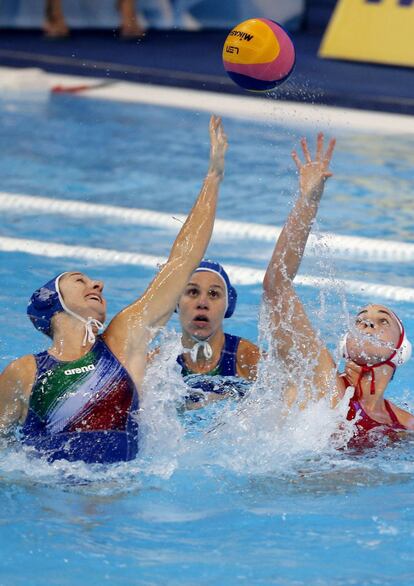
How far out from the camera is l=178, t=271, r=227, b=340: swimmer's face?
4352 millimetres

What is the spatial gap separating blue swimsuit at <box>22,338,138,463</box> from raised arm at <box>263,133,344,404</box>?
1.78 ft

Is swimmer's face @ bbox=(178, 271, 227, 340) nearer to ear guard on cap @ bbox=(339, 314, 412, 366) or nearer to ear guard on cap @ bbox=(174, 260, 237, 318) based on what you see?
ear guard on cap @ bbox=(174, 260, 237, 318)

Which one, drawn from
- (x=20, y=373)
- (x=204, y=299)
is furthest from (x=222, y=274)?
(x=20, y=373)

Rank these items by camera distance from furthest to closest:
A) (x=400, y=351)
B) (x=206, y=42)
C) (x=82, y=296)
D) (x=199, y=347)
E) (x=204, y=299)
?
(x=206, y=42), (x=199, y=347), (x=204, y=299), (x=400, y=351), (x=82, y=296)

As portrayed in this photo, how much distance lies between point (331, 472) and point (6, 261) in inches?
122

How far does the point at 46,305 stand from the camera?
369cm

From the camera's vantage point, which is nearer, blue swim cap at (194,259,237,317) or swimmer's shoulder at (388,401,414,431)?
swimmer's shoulder at (388,401,414,431)

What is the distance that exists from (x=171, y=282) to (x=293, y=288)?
0.43m

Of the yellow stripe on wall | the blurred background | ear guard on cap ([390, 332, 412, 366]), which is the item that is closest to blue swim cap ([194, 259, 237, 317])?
ear guard on cap ([390, 332, 412, 366])

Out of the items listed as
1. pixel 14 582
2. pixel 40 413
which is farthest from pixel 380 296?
pixel 14 582

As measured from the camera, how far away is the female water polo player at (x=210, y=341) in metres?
4.36

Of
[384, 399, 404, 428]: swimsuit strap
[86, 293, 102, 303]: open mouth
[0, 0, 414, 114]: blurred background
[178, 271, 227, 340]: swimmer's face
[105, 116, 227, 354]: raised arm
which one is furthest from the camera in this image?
[0, 0, 414, 114]: blurred background

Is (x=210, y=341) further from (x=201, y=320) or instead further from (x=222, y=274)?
(x=222, y=274)

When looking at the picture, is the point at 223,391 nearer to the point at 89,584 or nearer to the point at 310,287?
the point at 89,584
